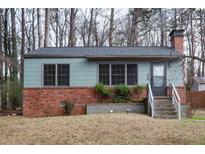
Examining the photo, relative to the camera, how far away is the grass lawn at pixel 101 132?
9328mm

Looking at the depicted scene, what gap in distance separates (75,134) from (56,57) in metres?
7.94

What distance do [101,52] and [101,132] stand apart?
330 inches

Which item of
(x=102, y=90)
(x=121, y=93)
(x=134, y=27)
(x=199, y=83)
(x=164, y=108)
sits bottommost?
(x=164, y=108)

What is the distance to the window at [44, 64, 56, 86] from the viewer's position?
17.6 metres

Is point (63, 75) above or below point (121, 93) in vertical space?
above

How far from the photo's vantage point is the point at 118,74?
17.8m

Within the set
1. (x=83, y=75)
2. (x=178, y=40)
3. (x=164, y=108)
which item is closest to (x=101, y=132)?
(x=164, y=108)

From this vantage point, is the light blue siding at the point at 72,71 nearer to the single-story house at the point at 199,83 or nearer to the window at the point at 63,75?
the window at the point at 63,75

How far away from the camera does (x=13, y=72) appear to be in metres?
25.6

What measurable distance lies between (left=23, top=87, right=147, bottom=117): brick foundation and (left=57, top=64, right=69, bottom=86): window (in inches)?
13.9

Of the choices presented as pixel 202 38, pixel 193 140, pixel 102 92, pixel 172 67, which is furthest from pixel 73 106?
pixel 202 38

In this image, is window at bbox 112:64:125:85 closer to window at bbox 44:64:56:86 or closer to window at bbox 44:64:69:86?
window at bbox 44:64:69:86

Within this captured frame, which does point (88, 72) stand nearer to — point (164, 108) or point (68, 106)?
point (68, 106)

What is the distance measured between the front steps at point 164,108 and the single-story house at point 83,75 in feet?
3.16
